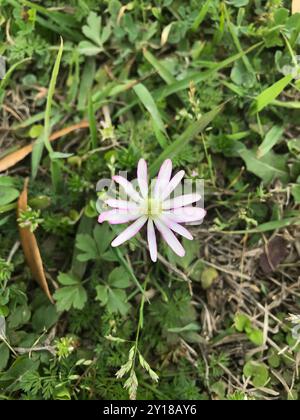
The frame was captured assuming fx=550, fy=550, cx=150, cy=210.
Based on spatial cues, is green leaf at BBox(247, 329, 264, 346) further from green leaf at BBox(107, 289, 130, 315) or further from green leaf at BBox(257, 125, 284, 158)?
green leaf at BBox(257, 125, 284, 158)

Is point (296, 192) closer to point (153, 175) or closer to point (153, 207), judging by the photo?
point (153, 175)

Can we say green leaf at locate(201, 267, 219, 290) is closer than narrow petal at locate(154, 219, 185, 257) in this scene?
No

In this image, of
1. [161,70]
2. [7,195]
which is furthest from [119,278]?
[161,70]

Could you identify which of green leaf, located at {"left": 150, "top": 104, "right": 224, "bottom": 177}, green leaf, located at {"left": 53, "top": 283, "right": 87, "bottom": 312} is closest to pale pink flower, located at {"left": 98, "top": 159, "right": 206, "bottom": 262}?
green leaf, located at {"left": 150, "top": 104, "right": 224, "bottom": 177}

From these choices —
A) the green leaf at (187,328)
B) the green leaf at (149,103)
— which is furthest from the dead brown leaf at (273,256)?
the green leaf at (149,103)

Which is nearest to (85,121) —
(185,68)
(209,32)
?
(185,68)

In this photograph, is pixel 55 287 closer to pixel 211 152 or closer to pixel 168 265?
pixel 168 265
